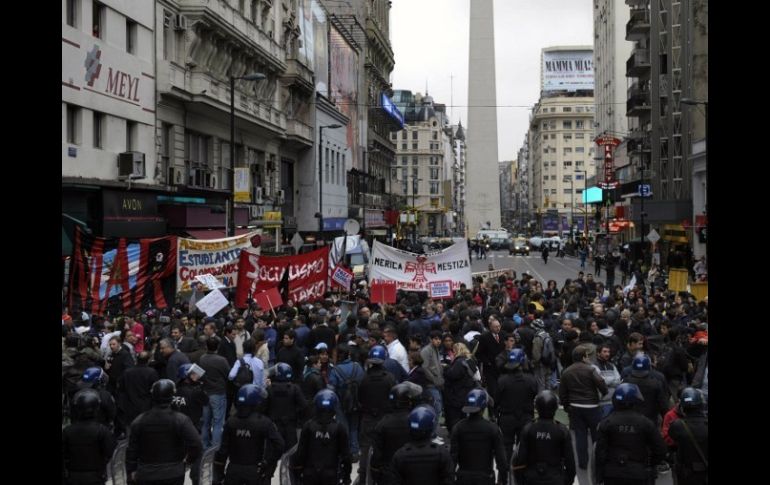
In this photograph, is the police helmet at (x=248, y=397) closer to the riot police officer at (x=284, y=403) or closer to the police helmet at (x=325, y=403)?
the police helmet at (x=325, y=403)

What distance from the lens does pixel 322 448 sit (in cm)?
812

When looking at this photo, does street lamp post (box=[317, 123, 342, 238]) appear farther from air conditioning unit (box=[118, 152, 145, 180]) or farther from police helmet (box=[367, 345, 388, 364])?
police helmet (box=[367, 345, 388, 364])

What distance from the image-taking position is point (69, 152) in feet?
77.9

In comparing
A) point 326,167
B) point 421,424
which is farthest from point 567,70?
point 421,424

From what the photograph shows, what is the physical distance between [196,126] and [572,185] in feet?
449

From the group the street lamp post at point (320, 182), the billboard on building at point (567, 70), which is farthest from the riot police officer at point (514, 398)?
the billboard on building at point (567, 70)

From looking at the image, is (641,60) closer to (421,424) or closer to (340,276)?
(340,276)

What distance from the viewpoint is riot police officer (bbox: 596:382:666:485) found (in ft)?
25.2

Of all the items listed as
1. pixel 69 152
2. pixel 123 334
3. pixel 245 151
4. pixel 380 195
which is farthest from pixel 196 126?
pixel 380 195

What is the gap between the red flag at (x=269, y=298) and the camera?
17.2m
